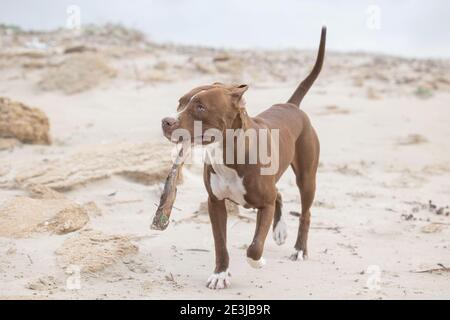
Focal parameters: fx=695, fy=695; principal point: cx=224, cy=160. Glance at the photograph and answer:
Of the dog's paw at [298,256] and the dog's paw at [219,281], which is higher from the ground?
the dog's paw at [219,281]

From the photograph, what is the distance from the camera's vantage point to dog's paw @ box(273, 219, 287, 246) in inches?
227

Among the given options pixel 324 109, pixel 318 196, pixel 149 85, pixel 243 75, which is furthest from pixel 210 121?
pixel 243 75

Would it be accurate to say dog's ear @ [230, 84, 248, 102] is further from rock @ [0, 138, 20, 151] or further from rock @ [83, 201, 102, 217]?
rock @ [0, 138, 20, 151]

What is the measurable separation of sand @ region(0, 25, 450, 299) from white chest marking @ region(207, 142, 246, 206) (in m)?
0.63

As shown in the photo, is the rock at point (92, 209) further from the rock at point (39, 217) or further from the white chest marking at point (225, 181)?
the white chest marking at point (225, 181)

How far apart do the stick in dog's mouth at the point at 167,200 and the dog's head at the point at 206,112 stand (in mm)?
178

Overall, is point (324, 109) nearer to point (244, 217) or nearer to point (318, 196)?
point (318, 196)

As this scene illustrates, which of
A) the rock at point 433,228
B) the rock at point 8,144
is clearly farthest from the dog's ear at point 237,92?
the rock at point 8,144

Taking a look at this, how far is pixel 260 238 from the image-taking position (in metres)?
4.64

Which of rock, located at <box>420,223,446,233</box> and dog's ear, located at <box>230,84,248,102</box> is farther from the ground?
dog's ear, located at <box>230,84,248,102</box>

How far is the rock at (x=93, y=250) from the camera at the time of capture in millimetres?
4770

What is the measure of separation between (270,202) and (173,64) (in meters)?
10.8

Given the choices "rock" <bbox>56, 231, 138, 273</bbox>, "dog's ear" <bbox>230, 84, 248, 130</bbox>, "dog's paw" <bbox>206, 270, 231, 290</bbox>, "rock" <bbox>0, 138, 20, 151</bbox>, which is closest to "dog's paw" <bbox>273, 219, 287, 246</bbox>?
"dog's paw" <bbox>206, 270, 231, 290</bbox>
